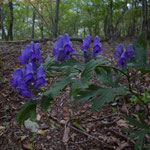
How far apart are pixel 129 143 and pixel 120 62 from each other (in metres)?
1.03

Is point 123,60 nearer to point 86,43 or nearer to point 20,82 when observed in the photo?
point 86,43

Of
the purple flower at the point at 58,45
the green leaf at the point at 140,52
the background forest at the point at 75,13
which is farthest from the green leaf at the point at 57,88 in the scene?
the background forest at the point at 75,13

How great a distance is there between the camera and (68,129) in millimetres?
2260

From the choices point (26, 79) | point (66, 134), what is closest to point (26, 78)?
point (26, 79)

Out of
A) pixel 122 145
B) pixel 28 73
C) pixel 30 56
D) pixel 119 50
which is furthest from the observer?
pixel 122 145

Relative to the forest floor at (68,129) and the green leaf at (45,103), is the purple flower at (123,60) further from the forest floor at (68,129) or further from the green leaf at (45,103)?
the forest floor at (68,129)

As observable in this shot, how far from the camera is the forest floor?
6.59ft

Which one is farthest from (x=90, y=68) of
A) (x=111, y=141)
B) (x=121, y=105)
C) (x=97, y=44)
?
(x=121, y=105)

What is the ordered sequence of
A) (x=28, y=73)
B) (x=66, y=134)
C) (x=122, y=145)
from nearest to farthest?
(x=28, y=73) → (x=122, y=145) → (x=66, y=134)

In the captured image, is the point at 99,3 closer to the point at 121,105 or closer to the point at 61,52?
the point at 121,105

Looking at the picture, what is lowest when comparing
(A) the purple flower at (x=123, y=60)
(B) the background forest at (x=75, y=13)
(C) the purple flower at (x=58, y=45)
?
(A) the purple flower at (x=123, y=60)

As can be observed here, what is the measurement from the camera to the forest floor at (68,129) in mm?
2010

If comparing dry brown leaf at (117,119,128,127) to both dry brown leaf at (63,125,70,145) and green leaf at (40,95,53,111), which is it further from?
green leaf at (40,95,53,111)

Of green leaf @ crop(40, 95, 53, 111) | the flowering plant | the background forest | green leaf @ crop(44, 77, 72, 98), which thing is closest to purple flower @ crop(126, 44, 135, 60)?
the flowering plant
